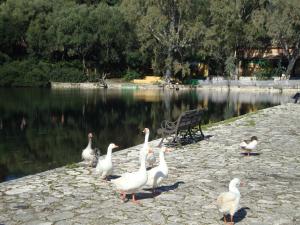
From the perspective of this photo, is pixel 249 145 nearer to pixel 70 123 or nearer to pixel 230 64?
pixel 70 123

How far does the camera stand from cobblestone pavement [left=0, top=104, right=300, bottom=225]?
29.3 feet

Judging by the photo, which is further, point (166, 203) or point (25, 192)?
point (25, 192)

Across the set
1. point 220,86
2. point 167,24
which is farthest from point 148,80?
point 220,86

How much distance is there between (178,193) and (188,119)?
277 inches

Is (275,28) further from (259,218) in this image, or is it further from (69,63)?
(259,218)

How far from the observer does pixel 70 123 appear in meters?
29.3

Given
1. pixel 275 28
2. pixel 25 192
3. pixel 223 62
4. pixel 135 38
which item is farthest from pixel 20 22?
pixel 25 192

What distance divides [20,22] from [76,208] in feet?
205

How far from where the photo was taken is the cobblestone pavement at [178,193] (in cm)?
895

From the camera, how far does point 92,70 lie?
72.2 m

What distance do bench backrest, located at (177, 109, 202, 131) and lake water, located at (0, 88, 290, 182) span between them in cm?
439

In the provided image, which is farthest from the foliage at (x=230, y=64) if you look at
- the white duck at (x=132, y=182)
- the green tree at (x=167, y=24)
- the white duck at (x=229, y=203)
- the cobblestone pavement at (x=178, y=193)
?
the white duck at (x=229, y=203)

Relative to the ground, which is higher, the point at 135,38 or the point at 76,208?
the point at 135,38

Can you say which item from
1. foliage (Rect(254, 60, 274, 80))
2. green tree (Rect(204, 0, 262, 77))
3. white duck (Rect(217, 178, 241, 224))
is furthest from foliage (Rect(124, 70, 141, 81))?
white duck (Rect(217, 178, 241, 224))
